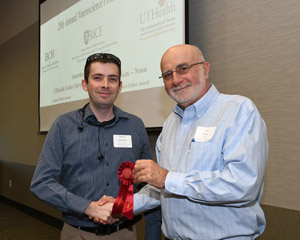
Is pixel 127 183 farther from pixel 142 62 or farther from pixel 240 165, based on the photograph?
pixel 142 62

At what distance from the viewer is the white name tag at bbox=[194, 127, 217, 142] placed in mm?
1367

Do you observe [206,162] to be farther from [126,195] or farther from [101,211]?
[101,211]

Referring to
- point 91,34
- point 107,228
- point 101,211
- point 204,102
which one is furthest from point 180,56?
point 91,34

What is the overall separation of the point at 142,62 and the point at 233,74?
3.12 feet

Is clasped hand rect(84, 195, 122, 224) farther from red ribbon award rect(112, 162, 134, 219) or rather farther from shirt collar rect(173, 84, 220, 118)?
shirt collar rect(173, 84, 220, 118)

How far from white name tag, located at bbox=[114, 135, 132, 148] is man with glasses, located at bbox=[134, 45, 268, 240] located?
0.28 meters

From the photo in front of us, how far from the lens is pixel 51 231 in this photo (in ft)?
15.3

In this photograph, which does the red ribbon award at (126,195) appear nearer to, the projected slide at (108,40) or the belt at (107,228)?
the belt at (107,228)

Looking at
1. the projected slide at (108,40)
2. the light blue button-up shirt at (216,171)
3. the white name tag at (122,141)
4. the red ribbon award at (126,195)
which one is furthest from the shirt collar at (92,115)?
the projected slide at (108,40)

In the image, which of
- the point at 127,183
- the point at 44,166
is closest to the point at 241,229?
the point at 127,183

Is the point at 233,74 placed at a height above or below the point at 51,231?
above

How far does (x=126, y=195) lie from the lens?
5.32 feet

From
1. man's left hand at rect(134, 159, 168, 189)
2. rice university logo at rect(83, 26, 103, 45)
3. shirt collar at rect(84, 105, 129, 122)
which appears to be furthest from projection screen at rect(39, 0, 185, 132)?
man's left hand at rect(134, 159, 168, 189)

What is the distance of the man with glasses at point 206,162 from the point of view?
48.2 inches
